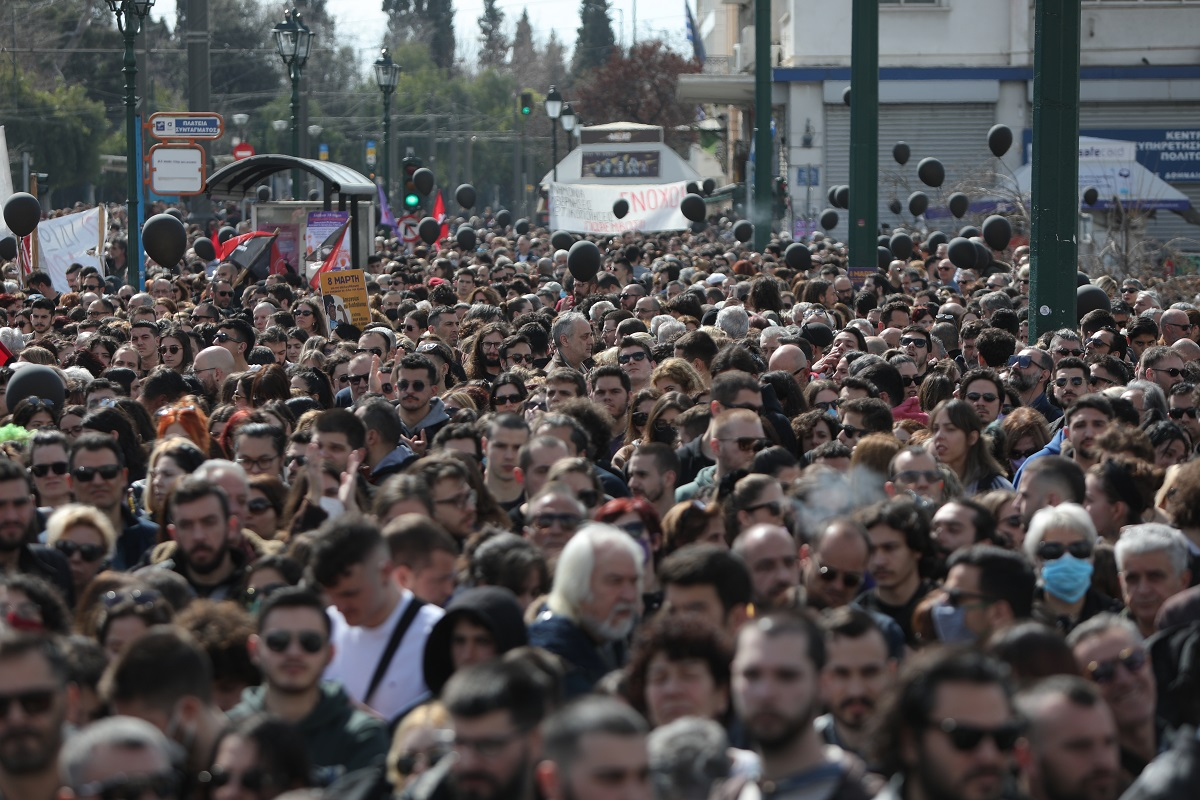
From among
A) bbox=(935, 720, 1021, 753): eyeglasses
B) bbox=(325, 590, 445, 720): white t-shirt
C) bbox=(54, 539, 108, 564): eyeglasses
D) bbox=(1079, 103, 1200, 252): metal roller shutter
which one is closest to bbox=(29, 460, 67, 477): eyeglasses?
bbox=(54, 539, 108, 564): eyeglasses

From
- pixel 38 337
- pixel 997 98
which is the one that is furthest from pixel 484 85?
pixel 38 337

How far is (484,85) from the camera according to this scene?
113 metres

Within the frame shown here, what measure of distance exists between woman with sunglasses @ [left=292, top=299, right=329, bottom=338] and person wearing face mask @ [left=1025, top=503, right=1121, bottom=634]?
986cm

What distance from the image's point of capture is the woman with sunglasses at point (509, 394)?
35.8ft

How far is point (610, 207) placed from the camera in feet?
99.3

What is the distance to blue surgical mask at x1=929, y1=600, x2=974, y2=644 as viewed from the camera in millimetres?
6230

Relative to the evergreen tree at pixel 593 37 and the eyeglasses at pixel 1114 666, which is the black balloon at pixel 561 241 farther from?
the evergreen tree at pixel 593 37

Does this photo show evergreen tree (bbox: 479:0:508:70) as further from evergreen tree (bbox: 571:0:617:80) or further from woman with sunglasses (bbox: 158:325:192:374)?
woman with sunglasses (bbox: 158:325:192:374)

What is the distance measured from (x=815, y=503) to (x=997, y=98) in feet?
127

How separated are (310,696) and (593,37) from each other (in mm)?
114554

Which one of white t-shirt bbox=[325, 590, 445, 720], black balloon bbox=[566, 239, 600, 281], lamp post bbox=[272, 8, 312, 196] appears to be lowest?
white t-shirt bbox=[325, 590, 445, 720]

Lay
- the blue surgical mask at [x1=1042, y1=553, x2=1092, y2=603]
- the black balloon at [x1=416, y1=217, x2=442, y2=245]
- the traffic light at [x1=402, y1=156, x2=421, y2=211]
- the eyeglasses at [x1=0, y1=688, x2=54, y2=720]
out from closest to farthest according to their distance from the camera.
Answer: the eyeglasses at [x1=0, y1=688, x2=54, y2=720], the blue surgical mask at [x1=1042, y1=553, x2=1092, y2=603], the traffic light at [x1=402, y1=156, x2=421, y2=211], the black balloon at [x1=416, y1=217, x2=442, y2=245]

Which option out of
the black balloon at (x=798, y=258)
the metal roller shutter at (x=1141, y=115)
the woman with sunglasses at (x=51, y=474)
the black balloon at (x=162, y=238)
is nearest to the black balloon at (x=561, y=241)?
the black balloon at (x=798, y=258)

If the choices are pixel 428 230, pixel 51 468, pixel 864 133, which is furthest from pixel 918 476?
pixel 428 230
